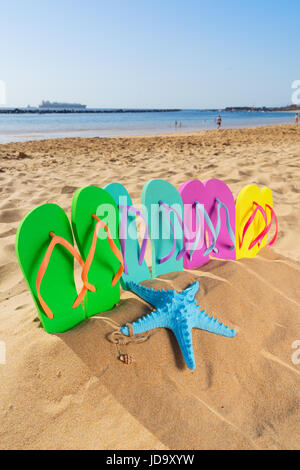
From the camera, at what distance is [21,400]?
1.20 m

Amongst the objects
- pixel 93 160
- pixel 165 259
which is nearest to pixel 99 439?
pixel 165 259

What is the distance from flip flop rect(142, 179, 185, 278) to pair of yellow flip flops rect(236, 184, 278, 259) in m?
0.50

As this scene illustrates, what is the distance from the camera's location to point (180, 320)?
4.84ft

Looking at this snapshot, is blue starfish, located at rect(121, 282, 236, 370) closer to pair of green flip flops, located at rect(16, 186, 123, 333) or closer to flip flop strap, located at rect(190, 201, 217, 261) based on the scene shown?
pair of green flip flops, located at rect(16, 186, 123, 333)

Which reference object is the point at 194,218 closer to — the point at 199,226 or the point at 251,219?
the point at 199,226

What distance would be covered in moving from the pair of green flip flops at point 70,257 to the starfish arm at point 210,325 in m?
0.47

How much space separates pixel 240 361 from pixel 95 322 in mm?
723

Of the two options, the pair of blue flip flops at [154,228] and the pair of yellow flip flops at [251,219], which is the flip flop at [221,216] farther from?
the pair of blue flip flops at [154,228]

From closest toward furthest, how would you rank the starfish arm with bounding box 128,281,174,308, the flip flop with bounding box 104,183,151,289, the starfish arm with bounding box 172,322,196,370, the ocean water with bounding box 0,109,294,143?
the starfish arm with bounding box 172,322,196,370 < the starfish arm with bounding box 128,281,174,308 < the flip flop with bounding box 104,183,151,289 < the ocean water with bounding box 0,109,294,143

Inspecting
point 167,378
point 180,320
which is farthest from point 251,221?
point 167,378

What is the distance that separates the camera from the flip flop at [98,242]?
1.53 meters

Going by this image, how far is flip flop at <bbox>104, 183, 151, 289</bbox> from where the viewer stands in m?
1.76

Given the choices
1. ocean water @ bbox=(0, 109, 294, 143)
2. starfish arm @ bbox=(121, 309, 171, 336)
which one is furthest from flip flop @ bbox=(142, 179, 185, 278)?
ocean water @ bbox=(0, 109, 294, 143)
